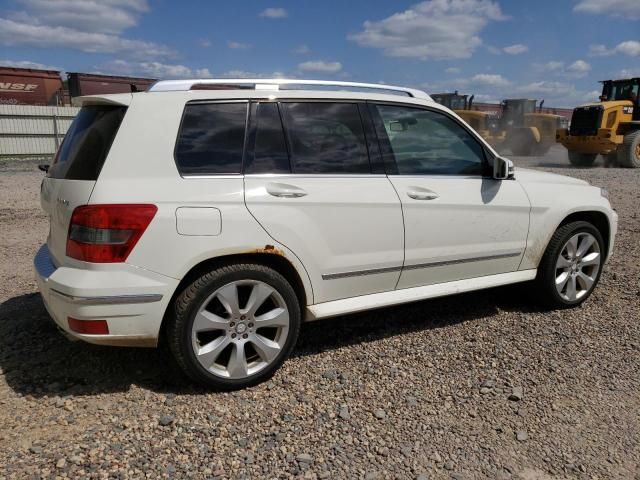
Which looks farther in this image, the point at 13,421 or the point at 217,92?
the point at 217,92

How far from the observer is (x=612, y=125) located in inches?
714

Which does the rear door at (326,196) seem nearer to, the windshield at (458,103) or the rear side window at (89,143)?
the rear side window at (89,143)

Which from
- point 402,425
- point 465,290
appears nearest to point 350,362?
point 402,425

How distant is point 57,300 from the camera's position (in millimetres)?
2938

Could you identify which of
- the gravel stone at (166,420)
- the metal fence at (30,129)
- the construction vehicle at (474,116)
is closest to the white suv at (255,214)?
the gravel stone at (166,420)

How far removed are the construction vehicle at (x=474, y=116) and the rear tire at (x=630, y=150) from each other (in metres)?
6.13

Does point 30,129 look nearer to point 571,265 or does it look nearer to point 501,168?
point 501,168

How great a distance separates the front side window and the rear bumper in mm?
1751

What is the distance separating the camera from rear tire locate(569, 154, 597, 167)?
19.8m

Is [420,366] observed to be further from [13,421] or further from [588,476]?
[13,421]

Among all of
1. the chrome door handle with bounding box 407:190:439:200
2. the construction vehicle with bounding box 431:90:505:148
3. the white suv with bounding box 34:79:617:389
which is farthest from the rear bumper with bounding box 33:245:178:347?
the construction vehicle with bounding box 431:90:505:148

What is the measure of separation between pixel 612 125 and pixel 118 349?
740 inches

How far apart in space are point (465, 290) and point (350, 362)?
3.45 feet

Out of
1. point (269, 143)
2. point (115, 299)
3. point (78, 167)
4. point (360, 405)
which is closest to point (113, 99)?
point (78, 167)
